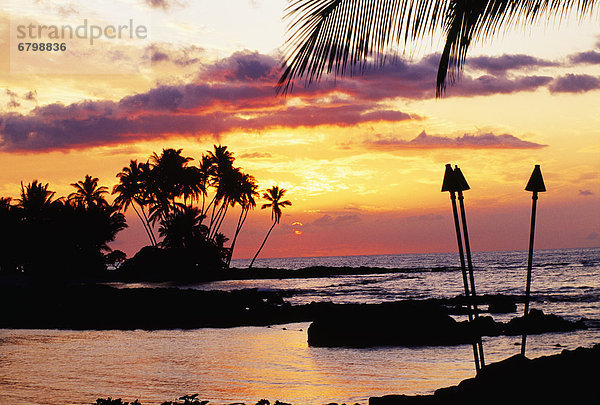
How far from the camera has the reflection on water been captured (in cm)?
1121

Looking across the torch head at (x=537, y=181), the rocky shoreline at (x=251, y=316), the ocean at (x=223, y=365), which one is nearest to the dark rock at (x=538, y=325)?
the rocky shoreline at (x=251, y=316)

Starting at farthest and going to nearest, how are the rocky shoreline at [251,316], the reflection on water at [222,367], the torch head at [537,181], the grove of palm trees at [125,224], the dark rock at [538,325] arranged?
the grove of palm trees at [125,224], the dark rock at [538,325], the rocky shoreline at [251,316], the reflection on water at [222,367], the torch head at [537,181]

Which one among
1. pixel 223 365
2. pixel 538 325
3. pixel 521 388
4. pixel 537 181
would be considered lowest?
pixel 538 325

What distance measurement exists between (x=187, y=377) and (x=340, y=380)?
10.2ft

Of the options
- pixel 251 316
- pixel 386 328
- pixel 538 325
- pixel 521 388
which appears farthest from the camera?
pixel 251 316

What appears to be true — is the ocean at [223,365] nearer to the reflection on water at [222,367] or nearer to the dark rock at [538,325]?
the reflection on water at [222,367]

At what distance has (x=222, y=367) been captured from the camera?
14.1 m

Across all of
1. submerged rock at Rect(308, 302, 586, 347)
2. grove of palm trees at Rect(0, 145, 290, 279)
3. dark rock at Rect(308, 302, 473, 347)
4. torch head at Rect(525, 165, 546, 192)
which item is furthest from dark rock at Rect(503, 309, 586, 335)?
grove of palm trees at Rect(0, 145, 290, 279)

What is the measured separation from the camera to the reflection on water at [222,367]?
441 inches

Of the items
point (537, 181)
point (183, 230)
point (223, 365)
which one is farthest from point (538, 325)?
point (183, 230)

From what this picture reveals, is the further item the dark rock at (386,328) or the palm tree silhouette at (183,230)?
the palm tree silhouette at (183,230)

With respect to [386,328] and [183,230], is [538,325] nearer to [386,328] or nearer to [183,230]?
[386,328]

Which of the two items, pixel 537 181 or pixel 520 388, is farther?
pixel 537 181

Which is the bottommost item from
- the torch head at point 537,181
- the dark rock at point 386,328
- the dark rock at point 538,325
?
the dark rock at point 538,325
